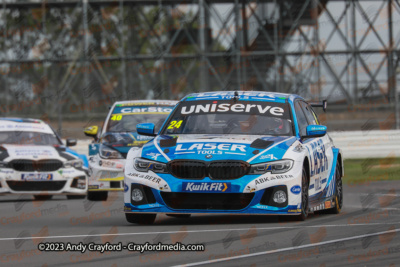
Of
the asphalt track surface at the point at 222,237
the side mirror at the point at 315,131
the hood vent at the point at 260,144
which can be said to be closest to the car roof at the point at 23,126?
the asphalt track surface at the point at 222,237

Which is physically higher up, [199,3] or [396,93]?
[199,3]

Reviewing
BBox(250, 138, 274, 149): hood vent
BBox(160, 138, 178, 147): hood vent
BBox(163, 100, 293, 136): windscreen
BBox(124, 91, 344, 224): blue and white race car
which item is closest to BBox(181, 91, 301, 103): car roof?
BBox(163, 100, 293, 136): windscreen

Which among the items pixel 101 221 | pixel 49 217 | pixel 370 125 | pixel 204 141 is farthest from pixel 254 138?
pixel 370 125

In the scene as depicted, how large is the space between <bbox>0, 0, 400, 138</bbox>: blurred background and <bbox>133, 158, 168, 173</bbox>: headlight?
22.0m

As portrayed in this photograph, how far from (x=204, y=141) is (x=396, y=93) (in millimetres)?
22777

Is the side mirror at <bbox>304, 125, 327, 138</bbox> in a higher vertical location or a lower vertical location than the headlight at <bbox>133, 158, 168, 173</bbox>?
higher

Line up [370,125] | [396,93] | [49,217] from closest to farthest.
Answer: [49,217], [370,125], [396,93]

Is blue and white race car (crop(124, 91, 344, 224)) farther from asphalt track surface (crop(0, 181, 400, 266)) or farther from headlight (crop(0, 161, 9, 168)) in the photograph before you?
headlight (crop(0, 161, 9, 168))

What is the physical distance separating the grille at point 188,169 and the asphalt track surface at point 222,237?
0.58 m

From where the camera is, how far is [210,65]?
108 feet

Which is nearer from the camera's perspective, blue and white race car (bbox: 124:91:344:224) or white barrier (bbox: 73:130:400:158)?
blue and white race car (bbox: 124:91:344:224)

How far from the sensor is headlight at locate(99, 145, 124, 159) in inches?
651

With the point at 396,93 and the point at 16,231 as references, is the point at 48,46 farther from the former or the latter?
the point at 16,231

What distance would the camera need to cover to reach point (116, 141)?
659 inches
